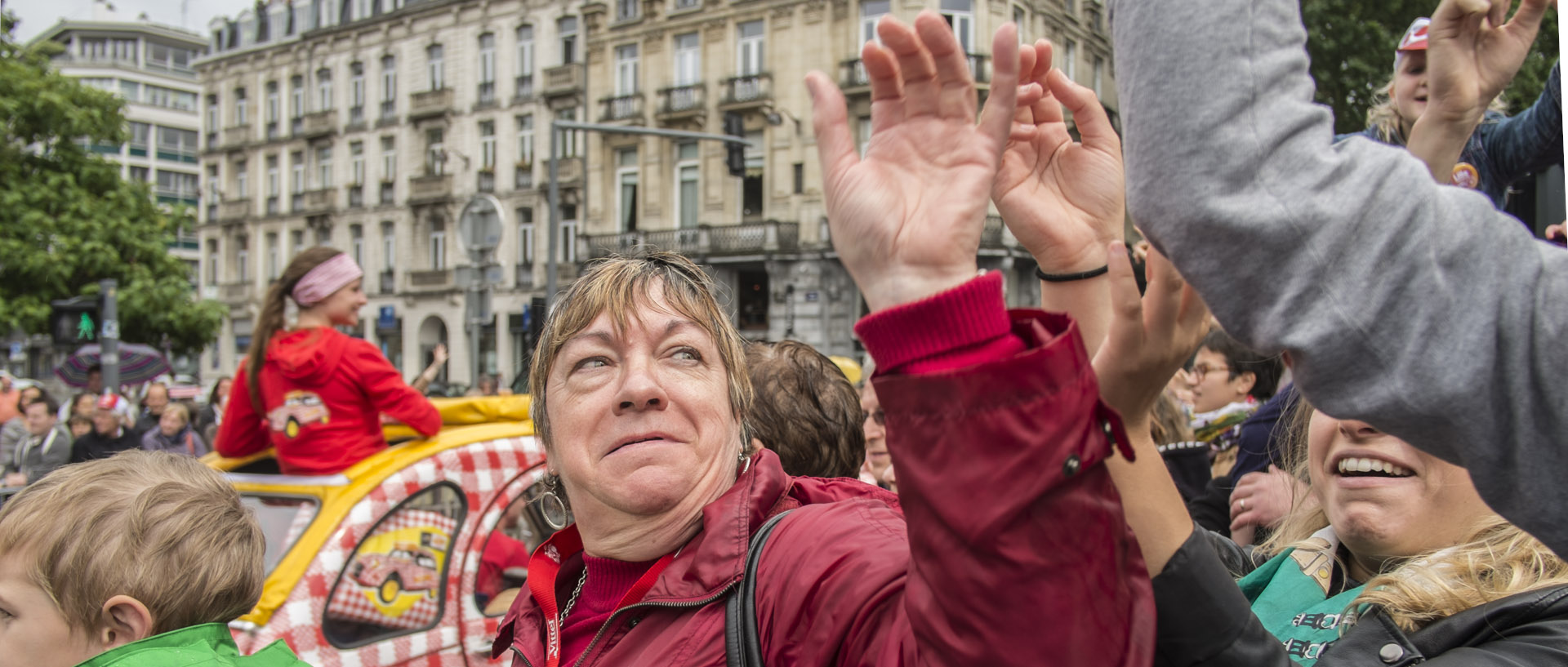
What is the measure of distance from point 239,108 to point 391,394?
152 feet

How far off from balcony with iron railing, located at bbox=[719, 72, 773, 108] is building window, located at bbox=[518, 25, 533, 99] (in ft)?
29.1

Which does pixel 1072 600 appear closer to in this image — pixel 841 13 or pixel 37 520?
pixel 37 520

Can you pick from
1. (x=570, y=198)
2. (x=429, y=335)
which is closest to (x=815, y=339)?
(x=570, y=198)

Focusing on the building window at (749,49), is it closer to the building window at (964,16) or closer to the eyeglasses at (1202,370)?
the building window at (964,16)

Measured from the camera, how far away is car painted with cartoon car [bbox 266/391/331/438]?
149 inches

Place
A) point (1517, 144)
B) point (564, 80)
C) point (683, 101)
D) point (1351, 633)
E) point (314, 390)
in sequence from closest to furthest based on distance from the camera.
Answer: point (1351, 633) < point (1517, 144) < point (314, 390) < point (683, 101) < point (564, 80)

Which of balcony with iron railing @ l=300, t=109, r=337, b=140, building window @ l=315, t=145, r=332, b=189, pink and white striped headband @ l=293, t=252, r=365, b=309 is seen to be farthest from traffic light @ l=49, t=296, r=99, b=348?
building window @ l=315, t=145, r=332, b=189

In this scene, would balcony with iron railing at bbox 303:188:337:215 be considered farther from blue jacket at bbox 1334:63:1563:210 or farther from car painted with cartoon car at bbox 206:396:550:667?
blue jacket at bbox 1334:63:1563:210

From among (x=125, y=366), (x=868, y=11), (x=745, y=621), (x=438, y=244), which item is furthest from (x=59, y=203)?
(x=745, y=621)

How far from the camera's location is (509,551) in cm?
409

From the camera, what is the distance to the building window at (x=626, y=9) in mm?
31938

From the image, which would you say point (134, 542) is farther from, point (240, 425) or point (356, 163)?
point (356, 163)

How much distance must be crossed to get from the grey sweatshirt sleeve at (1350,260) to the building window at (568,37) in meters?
35.1

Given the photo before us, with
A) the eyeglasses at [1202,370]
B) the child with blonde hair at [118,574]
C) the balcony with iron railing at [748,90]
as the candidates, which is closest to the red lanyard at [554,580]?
the child with blonde hair at [118,574]
